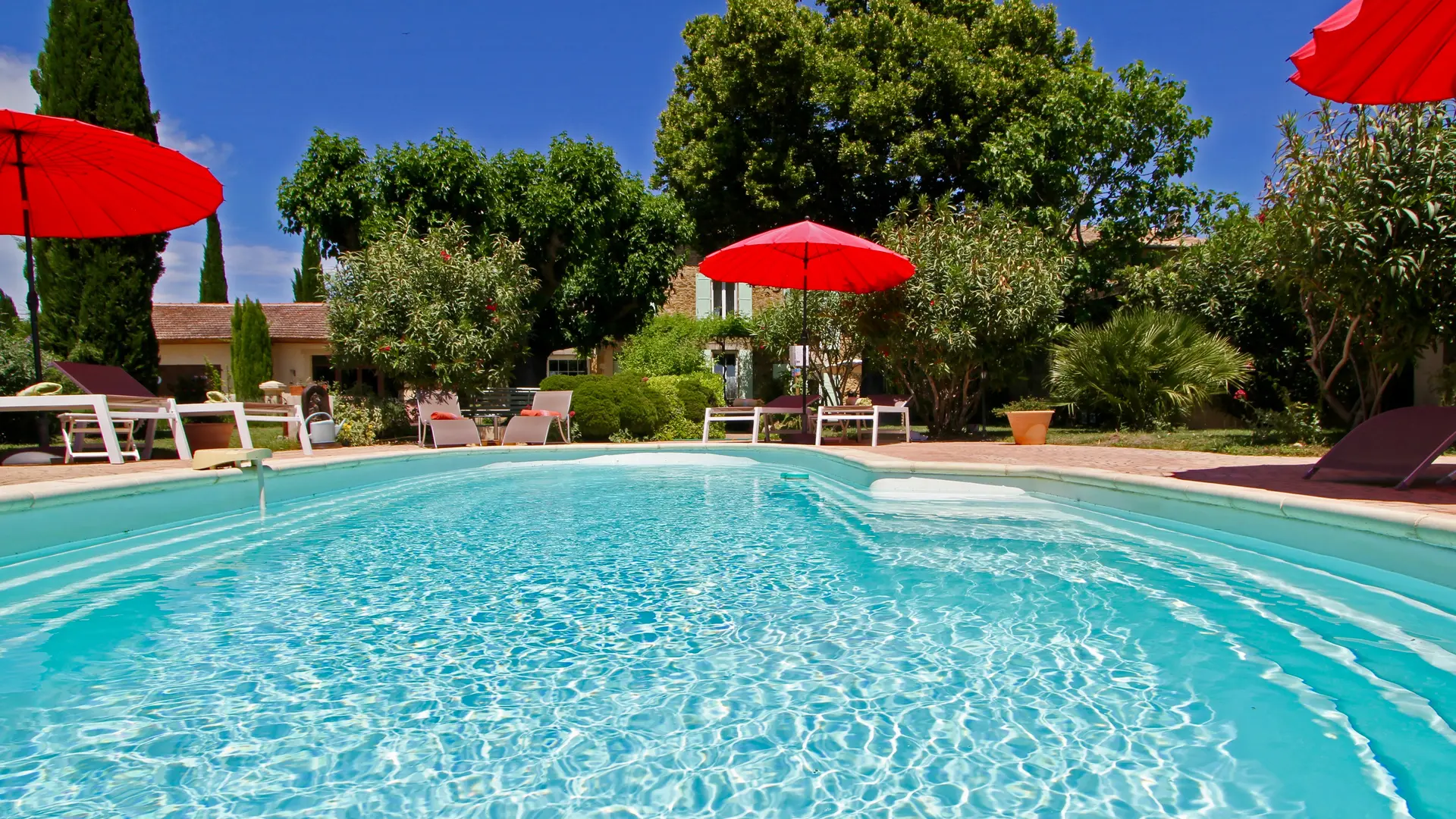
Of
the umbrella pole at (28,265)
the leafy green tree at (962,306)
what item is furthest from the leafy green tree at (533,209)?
the umbrella pole at (28,265)

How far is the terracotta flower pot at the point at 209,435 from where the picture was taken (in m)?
10.4

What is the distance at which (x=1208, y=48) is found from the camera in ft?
Answer: 46.9

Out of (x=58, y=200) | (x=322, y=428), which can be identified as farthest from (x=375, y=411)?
(x=58, y=200)

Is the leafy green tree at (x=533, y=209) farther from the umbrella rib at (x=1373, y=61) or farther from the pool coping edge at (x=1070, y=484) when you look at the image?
the umbrella rib at (x=1373, y=61)

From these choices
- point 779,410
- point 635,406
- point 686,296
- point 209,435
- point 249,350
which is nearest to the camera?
point 209,435

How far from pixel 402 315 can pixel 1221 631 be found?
11799 mm

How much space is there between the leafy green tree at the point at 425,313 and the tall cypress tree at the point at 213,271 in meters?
24.4

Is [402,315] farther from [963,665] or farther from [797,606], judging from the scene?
[963,665]

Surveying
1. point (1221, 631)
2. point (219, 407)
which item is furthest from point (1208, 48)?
point (219, 407)

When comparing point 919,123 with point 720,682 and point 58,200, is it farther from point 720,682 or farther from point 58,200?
point 720,682

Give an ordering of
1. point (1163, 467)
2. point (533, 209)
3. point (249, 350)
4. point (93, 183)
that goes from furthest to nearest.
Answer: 1. point (249, 350)
2. point (533, 209)
3. point (93, 183)
4. point (1163, 467)

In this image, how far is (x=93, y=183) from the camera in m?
7.78

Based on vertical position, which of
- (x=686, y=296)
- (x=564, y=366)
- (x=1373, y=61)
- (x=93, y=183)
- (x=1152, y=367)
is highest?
(x=686, y=296)

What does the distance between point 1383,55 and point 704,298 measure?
21.1 meters
